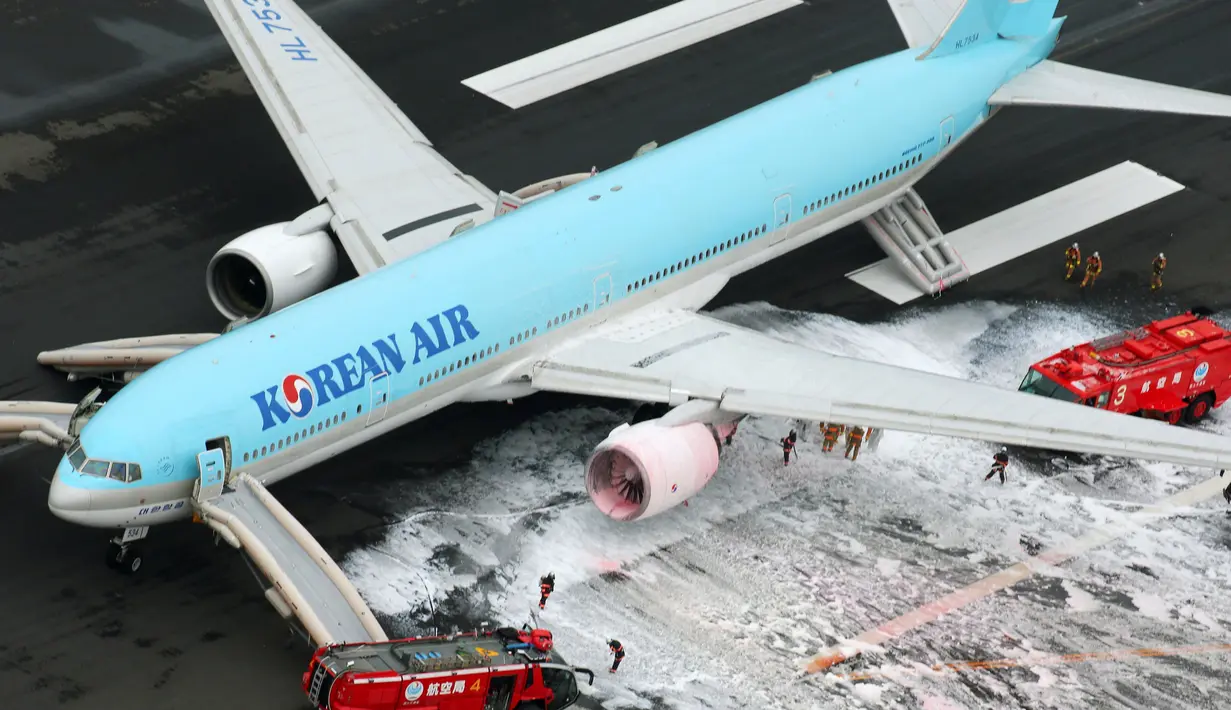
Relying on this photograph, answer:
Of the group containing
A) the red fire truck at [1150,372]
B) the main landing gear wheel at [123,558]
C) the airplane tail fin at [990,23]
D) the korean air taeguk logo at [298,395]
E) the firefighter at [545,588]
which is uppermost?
the airplane tail fin at [990,23]

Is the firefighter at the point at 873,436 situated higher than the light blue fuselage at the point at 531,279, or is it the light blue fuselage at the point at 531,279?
the light blue fuselage at the point at 531,279

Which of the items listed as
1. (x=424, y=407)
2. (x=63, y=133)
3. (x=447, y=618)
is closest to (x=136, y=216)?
(x=63, y=133)

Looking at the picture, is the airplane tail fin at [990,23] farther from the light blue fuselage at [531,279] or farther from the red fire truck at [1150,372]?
the red fire truck at [1150,372]

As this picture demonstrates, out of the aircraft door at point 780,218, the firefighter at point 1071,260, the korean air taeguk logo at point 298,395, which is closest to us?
the korean air taeguk logo at point 298,395

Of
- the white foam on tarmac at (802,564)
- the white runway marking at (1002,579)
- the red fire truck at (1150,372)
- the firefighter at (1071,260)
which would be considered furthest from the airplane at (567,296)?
the firefighter at (1071,260)

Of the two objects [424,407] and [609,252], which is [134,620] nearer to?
[424,407]

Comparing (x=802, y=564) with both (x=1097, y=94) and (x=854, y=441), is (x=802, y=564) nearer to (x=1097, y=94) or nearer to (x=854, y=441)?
(x=854, y=441)

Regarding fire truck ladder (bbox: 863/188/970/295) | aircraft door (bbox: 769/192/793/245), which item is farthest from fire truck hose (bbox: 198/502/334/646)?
fire truck ladder (bbox: 863/188/970/295)
